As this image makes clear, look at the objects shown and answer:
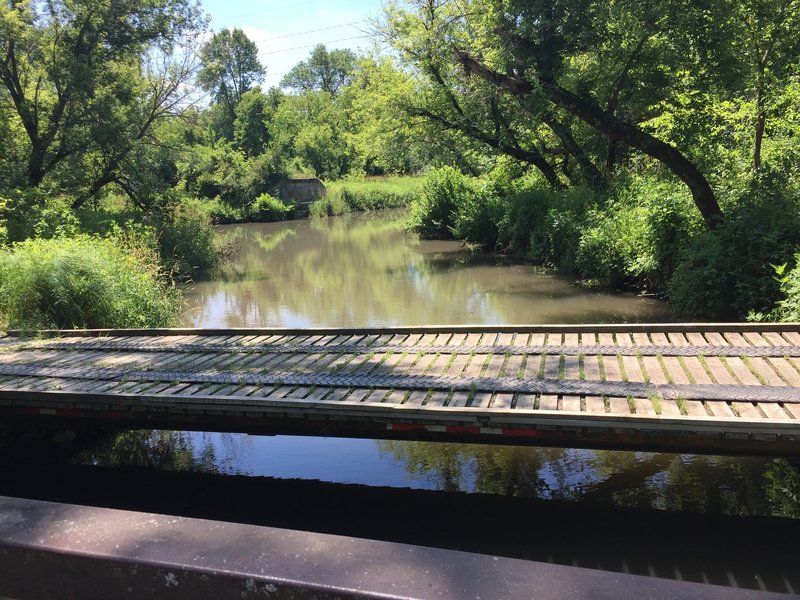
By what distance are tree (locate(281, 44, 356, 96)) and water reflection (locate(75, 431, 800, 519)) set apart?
8356 cm

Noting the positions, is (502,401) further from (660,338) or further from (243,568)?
(243,568)

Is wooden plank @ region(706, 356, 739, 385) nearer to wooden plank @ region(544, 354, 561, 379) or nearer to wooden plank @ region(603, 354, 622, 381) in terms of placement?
wooden plank @ region(603, 354, 622, 381)

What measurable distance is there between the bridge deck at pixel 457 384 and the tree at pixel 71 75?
1372 cm

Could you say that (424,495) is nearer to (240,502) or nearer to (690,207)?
(240,502)

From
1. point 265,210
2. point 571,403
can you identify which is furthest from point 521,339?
point 265,210

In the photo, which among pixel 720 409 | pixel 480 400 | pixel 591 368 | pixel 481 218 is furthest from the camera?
pixel 481 218

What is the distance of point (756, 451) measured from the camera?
4.30 m

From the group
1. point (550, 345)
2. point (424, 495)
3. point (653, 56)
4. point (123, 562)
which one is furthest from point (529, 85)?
point (123, 562)

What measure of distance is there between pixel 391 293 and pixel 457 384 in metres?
10.7

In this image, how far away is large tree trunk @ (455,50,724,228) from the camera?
37.6 feet

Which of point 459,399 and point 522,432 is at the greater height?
point 459,399

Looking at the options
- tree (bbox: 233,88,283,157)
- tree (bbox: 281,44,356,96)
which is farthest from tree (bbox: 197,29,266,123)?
tree (bbox: 281,44,356,96)

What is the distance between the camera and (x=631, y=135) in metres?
12.5

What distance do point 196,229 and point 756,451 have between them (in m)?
18.8
